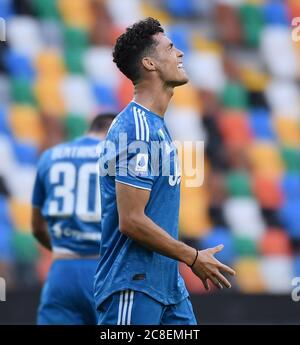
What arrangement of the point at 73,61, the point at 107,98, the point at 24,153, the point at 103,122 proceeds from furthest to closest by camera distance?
the point at 73,61 → the point at 107,98 → the point at 24,153 → the point at 103,122

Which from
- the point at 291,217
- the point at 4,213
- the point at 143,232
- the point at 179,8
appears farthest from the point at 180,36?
the point at 143,232

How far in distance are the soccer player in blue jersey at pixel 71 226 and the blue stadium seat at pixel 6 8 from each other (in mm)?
3721

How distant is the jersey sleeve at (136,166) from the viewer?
4266 millimetres

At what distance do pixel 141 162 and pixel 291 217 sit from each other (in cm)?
581

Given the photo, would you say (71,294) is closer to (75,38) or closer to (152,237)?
(152,237)

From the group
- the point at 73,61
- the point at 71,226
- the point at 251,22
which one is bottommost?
the point at 71,226

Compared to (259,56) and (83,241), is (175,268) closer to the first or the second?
(83,241)

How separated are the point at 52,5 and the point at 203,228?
109 inches

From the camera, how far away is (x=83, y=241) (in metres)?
6.24

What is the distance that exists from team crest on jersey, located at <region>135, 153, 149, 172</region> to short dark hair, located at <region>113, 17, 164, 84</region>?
0.52 metres

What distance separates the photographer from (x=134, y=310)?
14.2 ft

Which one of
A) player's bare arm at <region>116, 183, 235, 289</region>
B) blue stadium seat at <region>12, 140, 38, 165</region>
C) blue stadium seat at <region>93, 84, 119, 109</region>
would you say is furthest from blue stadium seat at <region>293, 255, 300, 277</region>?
player's bare arm at <region>116, 183, 235, 289</region>

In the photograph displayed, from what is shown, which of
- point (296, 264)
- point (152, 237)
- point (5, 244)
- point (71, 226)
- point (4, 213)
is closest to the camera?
point (152, 237)
